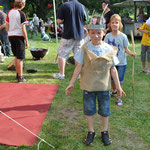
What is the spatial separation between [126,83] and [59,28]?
1148 centimetres

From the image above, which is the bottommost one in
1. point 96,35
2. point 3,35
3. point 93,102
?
point 93,102

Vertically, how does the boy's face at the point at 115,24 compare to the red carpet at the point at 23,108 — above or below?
above

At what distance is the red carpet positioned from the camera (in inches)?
118

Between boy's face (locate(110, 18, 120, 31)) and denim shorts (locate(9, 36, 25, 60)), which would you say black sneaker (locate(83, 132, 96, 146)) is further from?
denim shorts (locate(9, 36, 25, 60))

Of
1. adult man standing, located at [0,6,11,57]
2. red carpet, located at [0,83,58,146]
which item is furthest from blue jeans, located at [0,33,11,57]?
red carpet, located at [0,83,58,146]

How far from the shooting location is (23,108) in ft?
12.8

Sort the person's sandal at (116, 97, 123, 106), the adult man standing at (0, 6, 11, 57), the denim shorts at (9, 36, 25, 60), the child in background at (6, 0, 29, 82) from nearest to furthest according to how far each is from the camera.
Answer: the person's sandal at (116, 97, 123, 106) < the child in background at (6, 0, 29, 82) < the denim shorts at (9, 36, 25, 60) < the adult man standing at (0, 6, 11, 57)

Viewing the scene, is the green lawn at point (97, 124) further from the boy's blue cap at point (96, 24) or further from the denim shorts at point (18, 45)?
the boy's blue cap at point (96, 24)

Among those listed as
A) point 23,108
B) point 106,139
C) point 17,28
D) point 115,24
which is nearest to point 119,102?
point 106,139

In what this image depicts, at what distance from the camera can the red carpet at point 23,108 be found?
2990mm

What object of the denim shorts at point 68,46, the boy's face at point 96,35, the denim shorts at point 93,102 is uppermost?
the boy's face at point 96,35

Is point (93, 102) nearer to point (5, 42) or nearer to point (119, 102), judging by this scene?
point (119, 102)

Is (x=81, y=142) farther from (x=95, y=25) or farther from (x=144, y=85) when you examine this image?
(x=144, y=85)

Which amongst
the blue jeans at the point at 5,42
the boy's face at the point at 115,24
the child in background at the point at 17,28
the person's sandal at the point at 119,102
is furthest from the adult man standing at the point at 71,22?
the blue jeans at the point at 5,42
